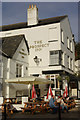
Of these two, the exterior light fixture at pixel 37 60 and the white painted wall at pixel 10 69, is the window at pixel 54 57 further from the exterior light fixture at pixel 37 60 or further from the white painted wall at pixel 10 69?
the white painted wall at pixel 10 69

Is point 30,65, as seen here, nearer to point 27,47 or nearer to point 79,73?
point 27,47

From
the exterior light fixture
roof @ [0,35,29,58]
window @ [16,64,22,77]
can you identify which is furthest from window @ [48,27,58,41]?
window @ [16,64,22,77]

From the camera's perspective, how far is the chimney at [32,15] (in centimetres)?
2074

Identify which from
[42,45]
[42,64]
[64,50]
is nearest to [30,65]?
[42,64]

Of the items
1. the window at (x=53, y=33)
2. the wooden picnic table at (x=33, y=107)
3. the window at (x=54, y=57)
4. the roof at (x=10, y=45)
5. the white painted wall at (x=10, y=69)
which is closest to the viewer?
the wooden picnic table at (x=33, y=107)

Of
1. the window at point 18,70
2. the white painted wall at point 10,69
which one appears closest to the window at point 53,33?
the white painted wall at point 10,69

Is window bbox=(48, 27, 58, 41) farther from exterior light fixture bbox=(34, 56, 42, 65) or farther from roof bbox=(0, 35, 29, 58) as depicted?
roof bbox=(0, 35, 29, 58)

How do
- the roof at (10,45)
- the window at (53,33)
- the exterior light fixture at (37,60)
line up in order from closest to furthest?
the roof at (10,45)
the window at (53,33)
the exterior light fixture at (37,60)

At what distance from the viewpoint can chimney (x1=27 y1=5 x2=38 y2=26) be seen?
2074 cm

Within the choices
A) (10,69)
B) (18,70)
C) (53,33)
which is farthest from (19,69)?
(53,33)

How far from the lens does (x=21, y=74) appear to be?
17969 mm

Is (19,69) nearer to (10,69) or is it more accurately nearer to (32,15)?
(10,69)

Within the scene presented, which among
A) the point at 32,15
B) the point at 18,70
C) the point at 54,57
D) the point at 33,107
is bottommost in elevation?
the point at 33,107

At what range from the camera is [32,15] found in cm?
2097
